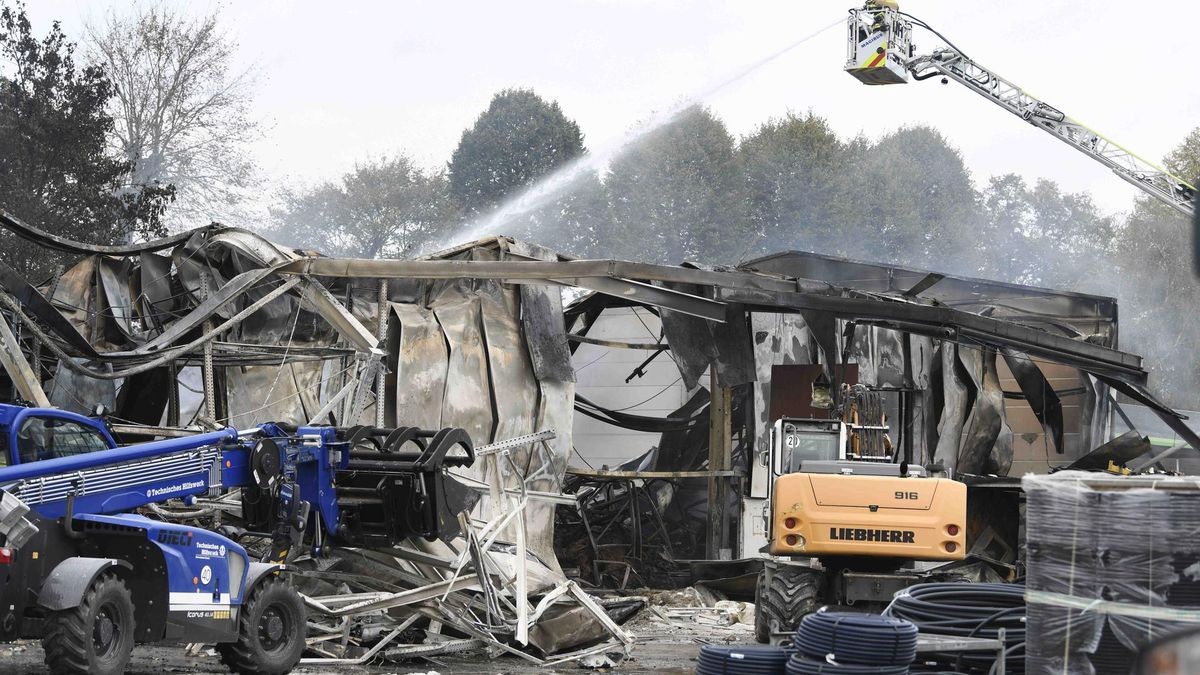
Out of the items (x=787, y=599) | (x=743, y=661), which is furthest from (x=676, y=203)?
(x=743, y=661)

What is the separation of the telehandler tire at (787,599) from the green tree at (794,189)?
4473 centimetres

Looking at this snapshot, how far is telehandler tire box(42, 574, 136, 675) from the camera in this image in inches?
372

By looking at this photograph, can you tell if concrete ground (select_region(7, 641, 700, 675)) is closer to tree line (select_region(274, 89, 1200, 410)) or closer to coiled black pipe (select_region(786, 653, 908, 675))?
coiled black pipe (select_region(786, 653, 908, 675))

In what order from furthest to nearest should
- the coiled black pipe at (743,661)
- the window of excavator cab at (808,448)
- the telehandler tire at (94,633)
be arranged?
the window of excavator cab at (808,448)
the telehandler tire at (94,633)
the coiled black pipe at (743,661)

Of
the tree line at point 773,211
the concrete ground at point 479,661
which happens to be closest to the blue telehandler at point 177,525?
the concrete ground at point 479,661

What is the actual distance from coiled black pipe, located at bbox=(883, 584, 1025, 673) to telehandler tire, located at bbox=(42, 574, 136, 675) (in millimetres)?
5712

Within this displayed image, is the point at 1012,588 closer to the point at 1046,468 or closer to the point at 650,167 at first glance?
the point at 1046,468

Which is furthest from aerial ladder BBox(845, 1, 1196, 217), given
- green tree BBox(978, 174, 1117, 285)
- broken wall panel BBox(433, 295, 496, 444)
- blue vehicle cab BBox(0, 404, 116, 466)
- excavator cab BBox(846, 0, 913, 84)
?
green tree BBox(978, 174, 1117, 285)

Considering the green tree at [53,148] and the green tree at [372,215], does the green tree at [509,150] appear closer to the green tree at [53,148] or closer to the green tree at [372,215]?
the green tree at [372,215]

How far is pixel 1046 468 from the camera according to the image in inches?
1071

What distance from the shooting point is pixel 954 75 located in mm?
30469

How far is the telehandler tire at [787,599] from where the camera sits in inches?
543

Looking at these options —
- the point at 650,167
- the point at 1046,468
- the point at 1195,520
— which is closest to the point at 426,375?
the point at 1195,520

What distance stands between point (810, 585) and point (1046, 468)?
14.9 meters
